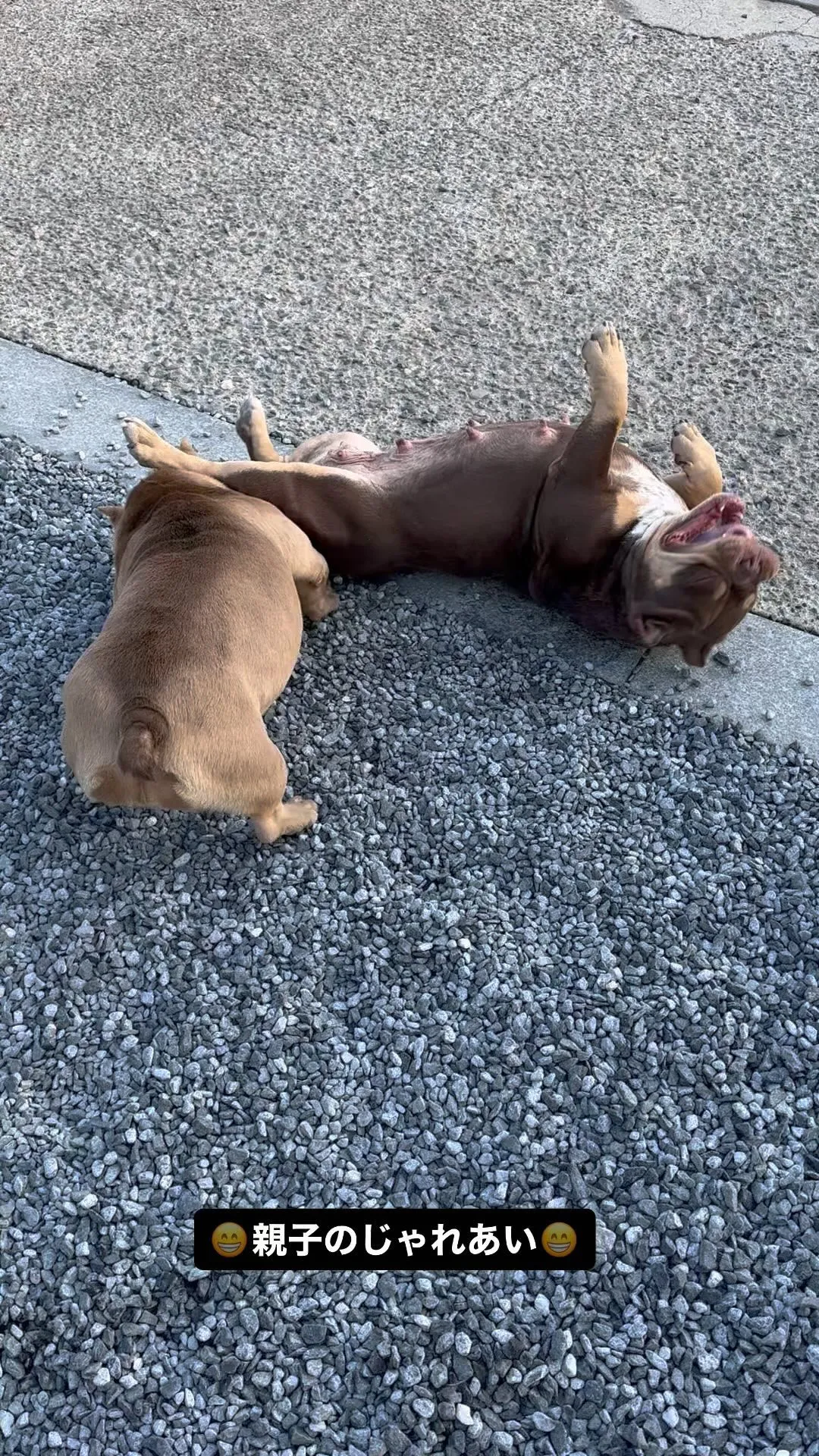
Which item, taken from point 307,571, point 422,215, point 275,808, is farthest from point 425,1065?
point 422,215

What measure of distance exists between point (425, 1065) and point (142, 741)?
3.38 feet

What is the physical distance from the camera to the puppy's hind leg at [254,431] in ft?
13.1

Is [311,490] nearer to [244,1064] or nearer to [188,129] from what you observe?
[244,1064]

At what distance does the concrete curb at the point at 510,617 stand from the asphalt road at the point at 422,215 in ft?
0.53

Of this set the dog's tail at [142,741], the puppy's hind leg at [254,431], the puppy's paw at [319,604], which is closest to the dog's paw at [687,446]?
the puppy's paw at [319,604]

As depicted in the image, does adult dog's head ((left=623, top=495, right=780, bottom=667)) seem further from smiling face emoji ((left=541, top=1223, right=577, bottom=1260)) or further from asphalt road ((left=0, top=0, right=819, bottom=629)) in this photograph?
smiling face emoji ((left=541, top=1223, right=577, bottom=1260))

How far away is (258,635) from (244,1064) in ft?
3.62

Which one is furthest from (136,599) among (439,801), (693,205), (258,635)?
(693,205)

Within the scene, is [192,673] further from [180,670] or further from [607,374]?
[607,374]

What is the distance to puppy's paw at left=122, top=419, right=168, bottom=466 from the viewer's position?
357cm

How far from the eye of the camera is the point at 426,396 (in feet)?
15.2

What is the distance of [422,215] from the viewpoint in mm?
5562

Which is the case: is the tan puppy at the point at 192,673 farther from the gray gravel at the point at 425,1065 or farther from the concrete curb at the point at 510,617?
the concrete curb at the point at 510,617

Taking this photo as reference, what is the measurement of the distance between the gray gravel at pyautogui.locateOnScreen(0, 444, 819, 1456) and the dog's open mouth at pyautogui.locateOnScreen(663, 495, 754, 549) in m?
0.54
